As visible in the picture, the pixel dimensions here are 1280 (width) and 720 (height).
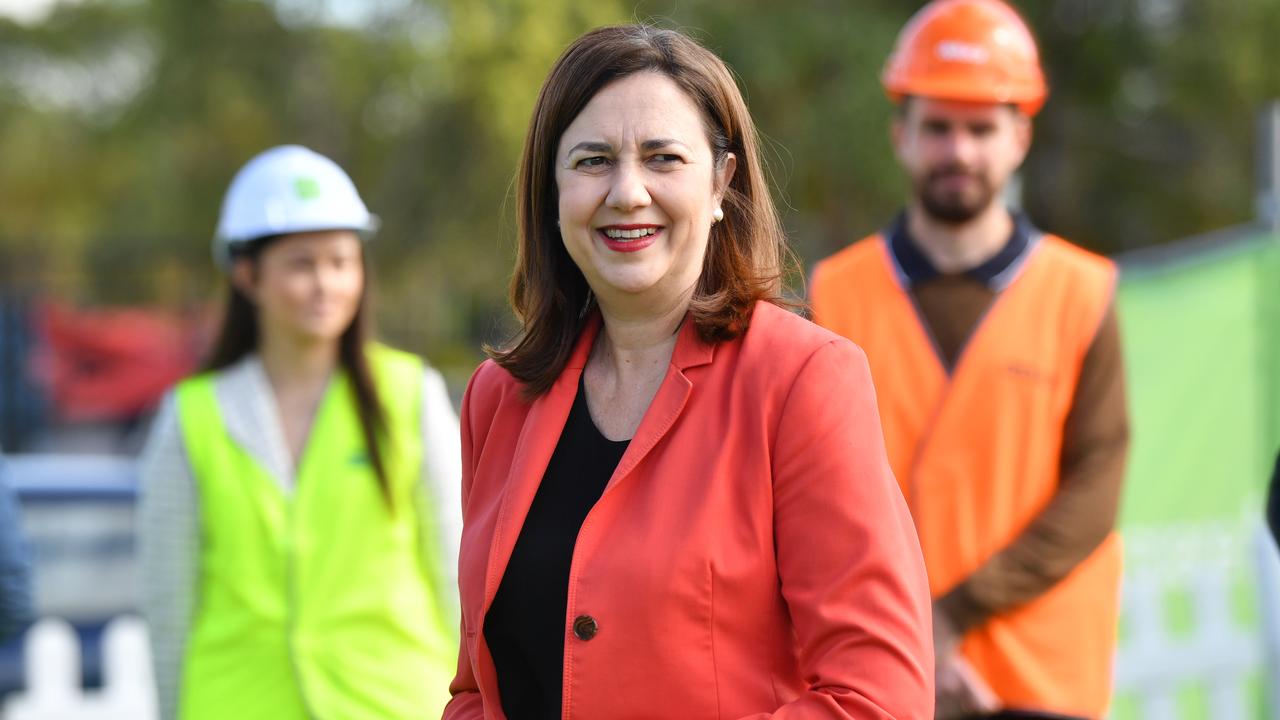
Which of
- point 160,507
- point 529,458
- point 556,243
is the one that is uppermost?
point 556,243

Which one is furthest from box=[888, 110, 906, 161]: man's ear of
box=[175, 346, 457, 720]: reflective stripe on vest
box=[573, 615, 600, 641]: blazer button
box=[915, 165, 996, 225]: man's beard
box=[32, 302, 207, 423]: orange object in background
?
box=[32, 302, 207, 423]: orange object in background

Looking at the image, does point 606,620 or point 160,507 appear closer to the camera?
point 606,620

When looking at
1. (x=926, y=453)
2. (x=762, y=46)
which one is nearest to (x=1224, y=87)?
(x=762, y=46)

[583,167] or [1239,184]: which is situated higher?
[583,167]

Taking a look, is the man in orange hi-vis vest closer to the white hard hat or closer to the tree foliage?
the white hard hat

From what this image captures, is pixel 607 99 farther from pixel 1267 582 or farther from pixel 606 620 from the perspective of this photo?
pixel 1267 582

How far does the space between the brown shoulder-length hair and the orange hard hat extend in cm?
158

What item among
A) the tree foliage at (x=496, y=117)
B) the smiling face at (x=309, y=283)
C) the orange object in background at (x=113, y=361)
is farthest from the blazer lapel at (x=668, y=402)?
the orange object in background at (x=113, y=361)

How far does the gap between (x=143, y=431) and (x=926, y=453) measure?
54.3 ft

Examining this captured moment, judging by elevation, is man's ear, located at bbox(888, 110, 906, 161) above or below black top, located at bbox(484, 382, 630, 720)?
above

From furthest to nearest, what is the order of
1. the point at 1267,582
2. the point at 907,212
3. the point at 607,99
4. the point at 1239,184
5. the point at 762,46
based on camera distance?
1. the point at 1239,184
2. the point at 762,46
3. the point at 1267,582
4. the point at 907,212
5. the point at 607,99

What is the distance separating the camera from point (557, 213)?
2.55 metres

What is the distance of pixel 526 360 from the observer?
2.50m

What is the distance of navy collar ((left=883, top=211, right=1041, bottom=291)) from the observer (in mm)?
3887
